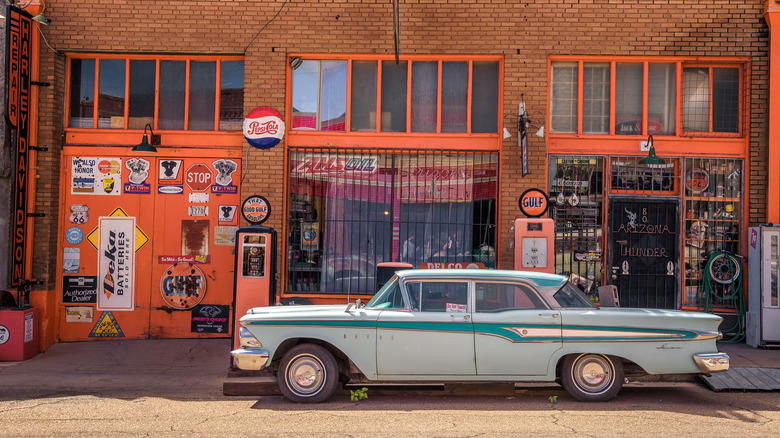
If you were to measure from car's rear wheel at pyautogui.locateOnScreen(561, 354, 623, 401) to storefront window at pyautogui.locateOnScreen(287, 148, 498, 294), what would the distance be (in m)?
4.02

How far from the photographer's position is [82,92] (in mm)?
11172

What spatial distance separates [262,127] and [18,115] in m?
3.71

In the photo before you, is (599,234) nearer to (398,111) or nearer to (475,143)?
(475,143)

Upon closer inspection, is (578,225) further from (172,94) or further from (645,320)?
(172,94)

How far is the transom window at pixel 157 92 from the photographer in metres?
11.1

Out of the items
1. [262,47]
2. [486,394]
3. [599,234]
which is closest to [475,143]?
[599,234]

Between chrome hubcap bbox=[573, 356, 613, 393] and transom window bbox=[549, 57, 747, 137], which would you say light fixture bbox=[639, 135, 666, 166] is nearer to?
transom window bbox=[549, 57, 747, 137]

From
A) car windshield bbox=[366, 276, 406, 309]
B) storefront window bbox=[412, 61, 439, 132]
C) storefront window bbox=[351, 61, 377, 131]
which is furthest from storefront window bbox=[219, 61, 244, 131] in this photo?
car windshield bbox=[366, 276, 406, 309]

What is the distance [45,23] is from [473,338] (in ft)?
27.8

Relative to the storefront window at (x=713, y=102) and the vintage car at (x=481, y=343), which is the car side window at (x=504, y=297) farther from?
the storefront window at (x=713, y=102)

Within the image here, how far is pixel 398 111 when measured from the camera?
11.1 metres

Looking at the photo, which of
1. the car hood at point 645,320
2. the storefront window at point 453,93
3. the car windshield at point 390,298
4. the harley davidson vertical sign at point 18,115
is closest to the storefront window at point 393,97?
the storefront window at point 453,93

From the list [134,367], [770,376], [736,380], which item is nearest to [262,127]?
[134,367]

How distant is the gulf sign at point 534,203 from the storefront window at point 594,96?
1.75 metres
